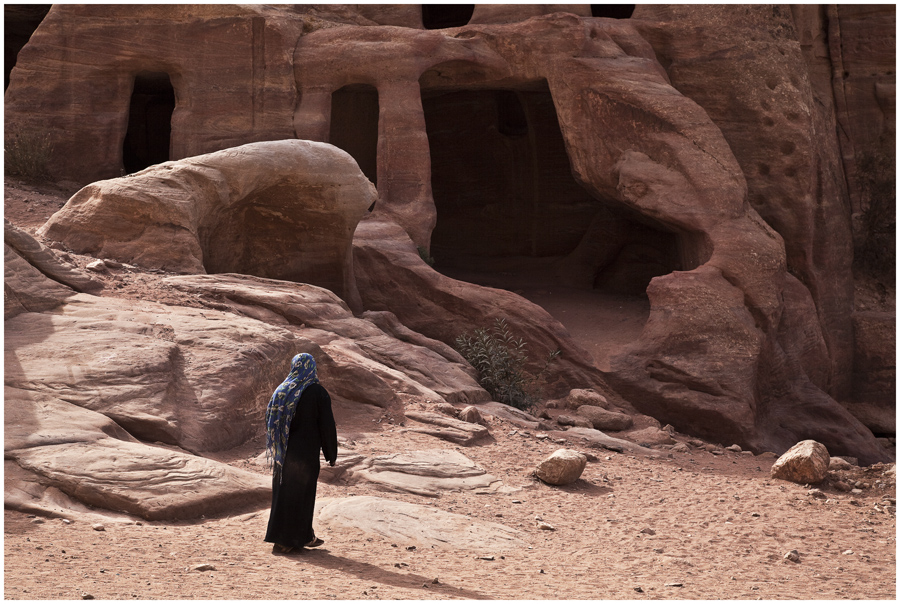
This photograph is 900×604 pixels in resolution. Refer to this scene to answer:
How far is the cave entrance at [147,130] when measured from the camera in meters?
21.2

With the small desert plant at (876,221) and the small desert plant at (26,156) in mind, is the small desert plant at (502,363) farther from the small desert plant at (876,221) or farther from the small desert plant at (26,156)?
the small desert plant at (876,221)

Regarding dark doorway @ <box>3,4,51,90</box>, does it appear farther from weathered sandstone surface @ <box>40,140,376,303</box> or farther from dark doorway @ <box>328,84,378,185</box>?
weathered sandstone surface @ <box>40,140,376,303</box>

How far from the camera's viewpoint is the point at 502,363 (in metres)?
12.4

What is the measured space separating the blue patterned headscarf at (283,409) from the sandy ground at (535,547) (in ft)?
1.98

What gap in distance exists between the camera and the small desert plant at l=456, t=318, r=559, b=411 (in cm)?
1194

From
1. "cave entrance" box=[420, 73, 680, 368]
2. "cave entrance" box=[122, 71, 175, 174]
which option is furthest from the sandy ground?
"cave entrance" box=[122, 71, 175, 174]

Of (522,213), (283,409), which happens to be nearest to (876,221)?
(522,213)

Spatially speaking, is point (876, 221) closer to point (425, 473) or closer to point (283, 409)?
point (425, 473)

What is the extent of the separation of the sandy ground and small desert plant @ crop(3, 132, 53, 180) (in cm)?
747

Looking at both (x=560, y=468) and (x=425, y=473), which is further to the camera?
(x=560, y=468)

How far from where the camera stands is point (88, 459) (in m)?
6.10

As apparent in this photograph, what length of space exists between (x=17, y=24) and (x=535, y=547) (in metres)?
20.2

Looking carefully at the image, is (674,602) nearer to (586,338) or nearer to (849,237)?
(586,338)

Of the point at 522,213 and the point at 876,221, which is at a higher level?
the point at 876,221
